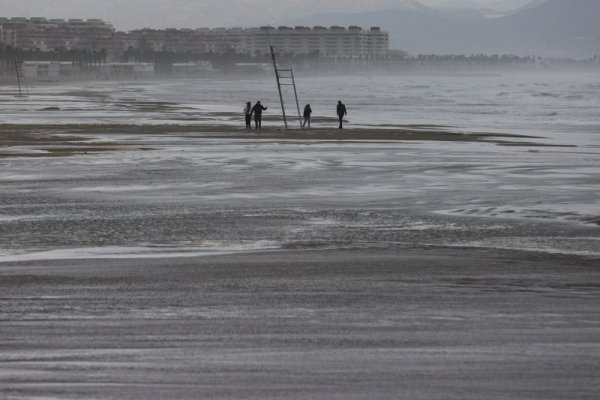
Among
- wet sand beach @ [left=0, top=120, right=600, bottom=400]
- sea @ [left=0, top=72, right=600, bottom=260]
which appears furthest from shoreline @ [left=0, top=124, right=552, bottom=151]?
wet sand beach @ [left=0, top=120, right=600, bottom=400]

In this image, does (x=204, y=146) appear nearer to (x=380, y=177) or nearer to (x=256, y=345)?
(x=380, y=177)

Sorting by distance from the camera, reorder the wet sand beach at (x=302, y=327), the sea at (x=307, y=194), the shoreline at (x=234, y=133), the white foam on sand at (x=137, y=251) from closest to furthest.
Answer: the wet sand beach at (x=302, y=327)
the white foam on sand at (x=137, y=251)
the sea at (x=307, y=194)
the shoreline at (x=234, y=133)

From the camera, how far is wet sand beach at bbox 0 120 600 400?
8.58 meters

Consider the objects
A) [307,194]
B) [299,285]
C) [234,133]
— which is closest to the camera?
[299,285]

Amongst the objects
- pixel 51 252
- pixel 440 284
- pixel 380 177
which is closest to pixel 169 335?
pixel 440 284

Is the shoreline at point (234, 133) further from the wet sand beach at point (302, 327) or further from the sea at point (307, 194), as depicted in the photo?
the wet sand beach at point (302, 327)

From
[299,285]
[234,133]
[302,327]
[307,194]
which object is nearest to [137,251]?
[299,285]

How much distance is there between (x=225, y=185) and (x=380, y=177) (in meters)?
3.83

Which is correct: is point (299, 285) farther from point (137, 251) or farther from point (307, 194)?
point (307, 194)

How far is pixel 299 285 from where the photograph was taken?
12.6 m

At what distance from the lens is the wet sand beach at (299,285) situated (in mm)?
8578

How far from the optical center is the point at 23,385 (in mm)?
8188

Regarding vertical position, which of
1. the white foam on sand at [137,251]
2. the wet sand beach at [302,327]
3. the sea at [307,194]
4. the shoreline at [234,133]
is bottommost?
the shoreline at [234,133]

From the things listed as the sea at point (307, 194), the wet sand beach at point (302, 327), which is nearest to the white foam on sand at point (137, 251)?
the sea at point (307, 194)
